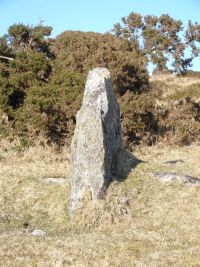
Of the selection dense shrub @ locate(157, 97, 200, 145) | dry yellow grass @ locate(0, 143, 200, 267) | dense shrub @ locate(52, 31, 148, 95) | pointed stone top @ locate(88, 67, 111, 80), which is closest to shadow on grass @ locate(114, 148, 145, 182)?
dry yellow grass @ locate(0, 143, 200, 267)

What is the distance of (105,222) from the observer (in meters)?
10.8

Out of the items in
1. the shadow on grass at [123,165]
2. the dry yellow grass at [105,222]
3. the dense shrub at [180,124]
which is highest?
the dense shrub at [180,124]

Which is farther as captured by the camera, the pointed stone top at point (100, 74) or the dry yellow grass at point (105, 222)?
the pointed stone top at point (100, 74)

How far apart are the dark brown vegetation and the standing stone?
6.55 metres

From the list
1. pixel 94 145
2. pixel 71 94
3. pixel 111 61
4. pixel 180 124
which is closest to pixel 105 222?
pixel 94 145

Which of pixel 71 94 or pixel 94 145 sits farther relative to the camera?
pixel 71 94

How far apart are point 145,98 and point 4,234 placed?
36.4ft

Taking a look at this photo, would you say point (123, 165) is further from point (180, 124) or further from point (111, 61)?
point (180, 124)

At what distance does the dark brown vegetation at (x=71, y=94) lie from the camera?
62.2ft

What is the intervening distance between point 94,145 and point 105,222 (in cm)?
192

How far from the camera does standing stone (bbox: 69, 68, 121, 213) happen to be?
1150 cm

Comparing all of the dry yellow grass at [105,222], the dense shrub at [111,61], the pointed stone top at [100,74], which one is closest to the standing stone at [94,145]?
the pointed stone top at [100,74]

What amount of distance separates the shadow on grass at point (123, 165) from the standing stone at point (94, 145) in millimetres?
→ 223

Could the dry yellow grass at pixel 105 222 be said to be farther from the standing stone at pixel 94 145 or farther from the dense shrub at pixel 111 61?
→ the dense shrub at pixel 111 61
